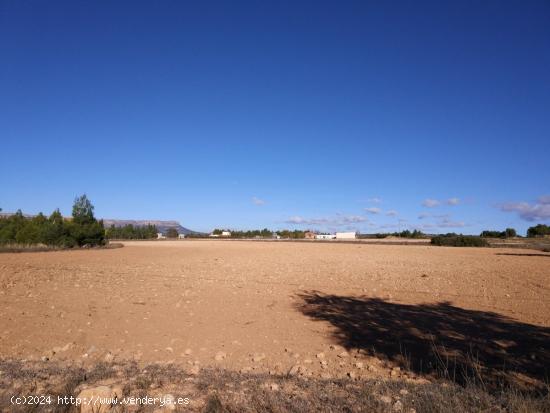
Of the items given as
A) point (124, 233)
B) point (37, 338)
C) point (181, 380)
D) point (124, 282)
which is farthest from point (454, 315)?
point (124, 233)

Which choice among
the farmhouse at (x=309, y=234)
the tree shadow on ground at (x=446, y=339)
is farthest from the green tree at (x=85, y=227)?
the farmhouse at (x=309, y=234)

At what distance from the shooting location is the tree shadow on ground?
6.56 metres

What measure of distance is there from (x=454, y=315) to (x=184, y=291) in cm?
924

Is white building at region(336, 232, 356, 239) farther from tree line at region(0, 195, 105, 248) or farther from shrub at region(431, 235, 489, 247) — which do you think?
tree line at region(0, 195, 105, 248)

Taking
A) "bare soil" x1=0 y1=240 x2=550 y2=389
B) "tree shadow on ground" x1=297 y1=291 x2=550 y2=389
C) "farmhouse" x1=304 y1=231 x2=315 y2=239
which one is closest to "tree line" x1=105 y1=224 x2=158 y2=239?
"farmhouse" x1=304 y1=231 x2=315 y2=239

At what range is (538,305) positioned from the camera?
1229 cm

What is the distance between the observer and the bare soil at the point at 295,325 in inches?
286

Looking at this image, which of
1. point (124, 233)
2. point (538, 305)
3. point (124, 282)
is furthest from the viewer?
point (124, 233)

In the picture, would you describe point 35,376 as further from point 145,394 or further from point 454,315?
point 454,315

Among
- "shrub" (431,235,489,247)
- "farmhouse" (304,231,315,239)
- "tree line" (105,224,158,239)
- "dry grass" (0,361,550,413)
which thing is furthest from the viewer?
"farmhouse" (304,231,315,239)

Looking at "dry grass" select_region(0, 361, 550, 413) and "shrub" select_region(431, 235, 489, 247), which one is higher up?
"shrub" select_region(431, 235, 489, 247)

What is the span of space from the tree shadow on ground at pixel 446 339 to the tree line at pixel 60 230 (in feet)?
140

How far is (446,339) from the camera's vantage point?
340 inches

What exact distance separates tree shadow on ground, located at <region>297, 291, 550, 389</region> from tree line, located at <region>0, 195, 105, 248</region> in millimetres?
42744
